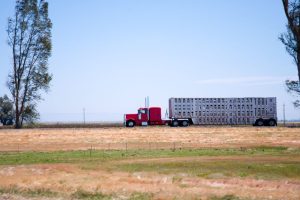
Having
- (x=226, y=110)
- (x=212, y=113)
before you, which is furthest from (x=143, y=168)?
(x=226, y=110)

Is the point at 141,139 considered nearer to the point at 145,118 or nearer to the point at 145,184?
the point at 145,118

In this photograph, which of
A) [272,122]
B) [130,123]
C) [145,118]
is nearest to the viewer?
[130,123]

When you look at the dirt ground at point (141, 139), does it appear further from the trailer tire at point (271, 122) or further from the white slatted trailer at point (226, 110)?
the trailer tire at point (271, 122)

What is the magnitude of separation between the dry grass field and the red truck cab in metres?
17.2

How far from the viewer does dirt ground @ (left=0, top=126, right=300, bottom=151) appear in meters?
37.3

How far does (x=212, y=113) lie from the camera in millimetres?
60219

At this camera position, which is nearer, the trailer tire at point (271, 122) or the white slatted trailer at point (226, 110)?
the white slatted trailer at point (226, 110)

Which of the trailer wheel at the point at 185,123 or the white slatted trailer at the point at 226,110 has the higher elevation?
the white slatted trailer at the point at 226,110

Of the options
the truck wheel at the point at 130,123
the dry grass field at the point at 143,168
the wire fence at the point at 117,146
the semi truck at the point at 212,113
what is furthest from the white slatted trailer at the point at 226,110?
the wire fence at the point at 117,146

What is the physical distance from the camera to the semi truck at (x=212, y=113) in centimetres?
5928

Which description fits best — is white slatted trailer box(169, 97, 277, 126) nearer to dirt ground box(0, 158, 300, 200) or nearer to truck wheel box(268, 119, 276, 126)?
truck wheel box(268, 119, 276, 126)

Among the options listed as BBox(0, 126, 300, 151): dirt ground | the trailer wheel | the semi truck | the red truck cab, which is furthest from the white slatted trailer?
BBox(0, 126, 300, 151): dirt ground

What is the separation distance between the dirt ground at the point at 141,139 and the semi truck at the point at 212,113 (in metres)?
14.4

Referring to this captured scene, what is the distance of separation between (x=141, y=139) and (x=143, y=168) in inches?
694
